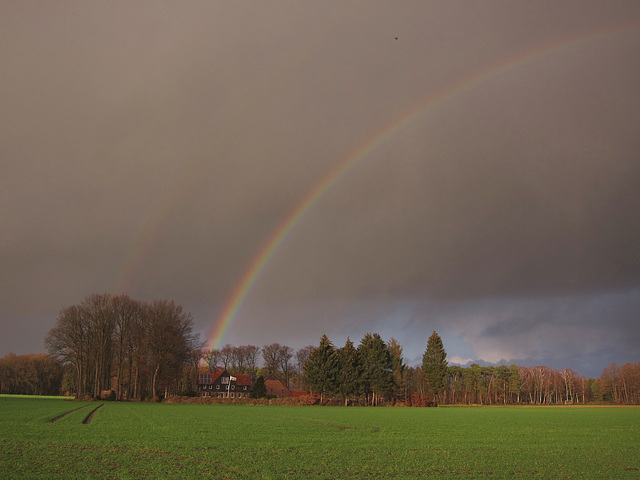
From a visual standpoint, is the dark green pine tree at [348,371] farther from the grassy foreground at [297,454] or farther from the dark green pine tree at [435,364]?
the grassy foreground at [297,454]

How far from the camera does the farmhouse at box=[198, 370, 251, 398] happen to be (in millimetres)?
139500

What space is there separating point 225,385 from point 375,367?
192 feet

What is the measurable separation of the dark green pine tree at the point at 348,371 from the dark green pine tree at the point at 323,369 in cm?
137

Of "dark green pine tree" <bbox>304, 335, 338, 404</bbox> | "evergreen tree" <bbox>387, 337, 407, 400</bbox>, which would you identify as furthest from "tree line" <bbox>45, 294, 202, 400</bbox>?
"evergreen tree" <bbox>387, 337, 407, 400</bbox>

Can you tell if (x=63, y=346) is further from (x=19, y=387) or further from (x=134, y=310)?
(x=19, y=387)

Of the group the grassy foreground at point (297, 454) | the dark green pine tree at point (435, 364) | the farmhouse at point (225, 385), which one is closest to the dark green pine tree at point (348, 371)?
the dark green pine tree at point (435, 364)

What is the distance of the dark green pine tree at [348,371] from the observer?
95.4m

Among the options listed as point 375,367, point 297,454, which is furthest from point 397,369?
point 297,454

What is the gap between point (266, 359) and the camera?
488ft

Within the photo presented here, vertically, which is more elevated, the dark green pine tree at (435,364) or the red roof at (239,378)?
the dark green pine tree at (435,364)

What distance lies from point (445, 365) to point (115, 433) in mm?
79360

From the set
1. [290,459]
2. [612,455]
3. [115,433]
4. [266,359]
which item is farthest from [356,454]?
[266,359]

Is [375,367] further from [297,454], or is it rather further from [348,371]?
[297,454]

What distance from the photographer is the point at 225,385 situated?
459 ft
